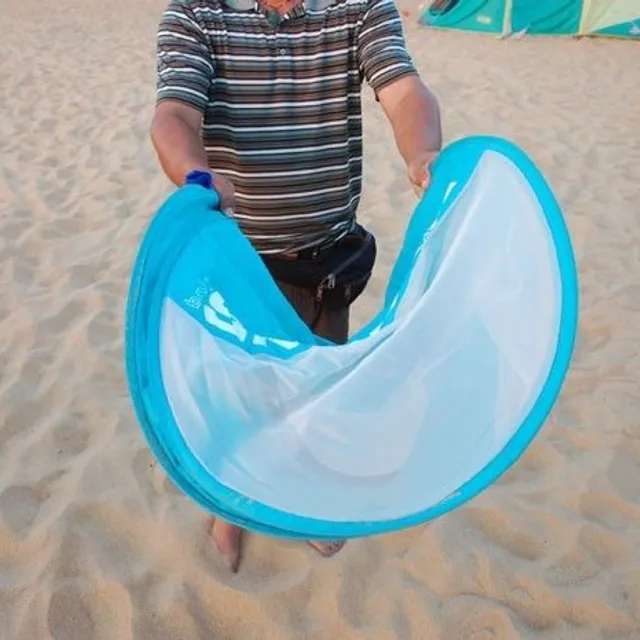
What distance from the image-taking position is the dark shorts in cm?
204

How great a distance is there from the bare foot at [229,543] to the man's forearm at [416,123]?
3.22 ft

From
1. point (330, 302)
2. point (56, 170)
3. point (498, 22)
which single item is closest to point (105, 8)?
point (498, 22)

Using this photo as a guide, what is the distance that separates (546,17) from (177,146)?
9.82m

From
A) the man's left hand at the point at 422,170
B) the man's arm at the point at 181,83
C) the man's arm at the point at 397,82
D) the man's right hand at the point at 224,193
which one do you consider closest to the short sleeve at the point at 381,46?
the man's arm at the point at 397,82

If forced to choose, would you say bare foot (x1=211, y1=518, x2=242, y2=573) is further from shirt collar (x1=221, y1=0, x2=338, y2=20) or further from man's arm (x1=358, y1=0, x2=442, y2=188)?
shirt collar (x1=221, y1=0, x2=338, y2=20)

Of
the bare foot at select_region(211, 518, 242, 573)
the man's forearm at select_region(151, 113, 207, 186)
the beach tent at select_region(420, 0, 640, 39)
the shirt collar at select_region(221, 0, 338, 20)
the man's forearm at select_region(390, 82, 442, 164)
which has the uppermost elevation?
the shirt collar at select_region(221, 0, 338, 20)

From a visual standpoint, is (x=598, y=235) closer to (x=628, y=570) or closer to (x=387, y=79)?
(x=628, y=570)

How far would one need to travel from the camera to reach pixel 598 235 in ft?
13.8

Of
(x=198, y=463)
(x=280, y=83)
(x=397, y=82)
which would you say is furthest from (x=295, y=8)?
(x=198, y=463)

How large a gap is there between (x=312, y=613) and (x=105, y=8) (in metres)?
12.0

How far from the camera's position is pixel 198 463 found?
129 cm

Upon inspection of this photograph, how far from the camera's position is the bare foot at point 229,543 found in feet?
6.98

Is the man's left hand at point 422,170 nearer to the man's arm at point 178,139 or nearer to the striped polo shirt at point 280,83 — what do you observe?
the striped polo shirt at point 280,83

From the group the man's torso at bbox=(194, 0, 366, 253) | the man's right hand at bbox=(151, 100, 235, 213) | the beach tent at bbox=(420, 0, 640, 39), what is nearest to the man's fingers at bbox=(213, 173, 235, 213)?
the man's right hand at bbox=(151, 100, 235, 213)
